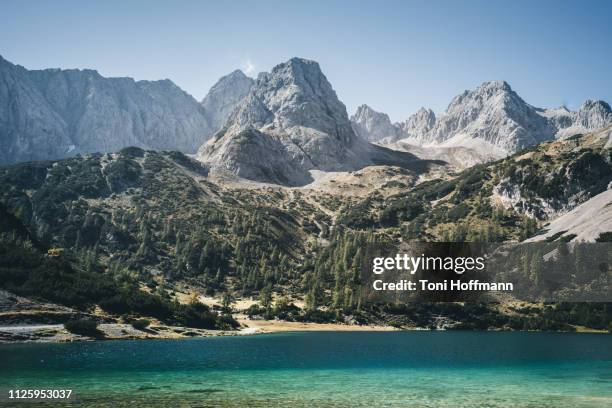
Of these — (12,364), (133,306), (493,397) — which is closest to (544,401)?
(493,397)

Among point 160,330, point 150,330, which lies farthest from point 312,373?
point 160,330

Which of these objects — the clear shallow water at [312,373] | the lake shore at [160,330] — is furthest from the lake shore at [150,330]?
the clear shallow water at [312,373]

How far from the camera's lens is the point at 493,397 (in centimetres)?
6209

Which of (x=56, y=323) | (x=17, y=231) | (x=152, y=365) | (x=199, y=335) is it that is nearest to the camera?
(x=152, y=365)

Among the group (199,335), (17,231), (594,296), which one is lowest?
(199,335)

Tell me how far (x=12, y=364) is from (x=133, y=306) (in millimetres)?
70703

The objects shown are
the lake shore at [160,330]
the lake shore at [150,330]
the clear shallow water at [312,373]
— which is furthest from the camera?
the lake shore at [160,330]

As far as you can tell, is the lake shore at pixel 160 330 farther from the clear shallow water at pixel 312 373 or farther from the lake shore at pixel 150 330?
the clear shallow water at pixel 312 373

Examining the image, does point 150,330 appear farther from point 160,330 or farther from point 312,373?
point 312,373

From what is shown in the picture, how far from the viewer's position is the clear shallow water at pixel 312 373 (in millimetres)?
58719

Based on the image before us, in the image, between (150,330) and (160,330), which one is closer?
(150,330)

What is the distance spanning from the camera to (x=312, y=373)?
79.9m

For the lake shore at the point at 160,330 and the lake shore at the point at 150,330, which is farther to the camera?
the lake shore at the point at 160,330

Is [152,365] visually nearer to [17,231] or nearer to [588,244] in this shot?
[17,231]
